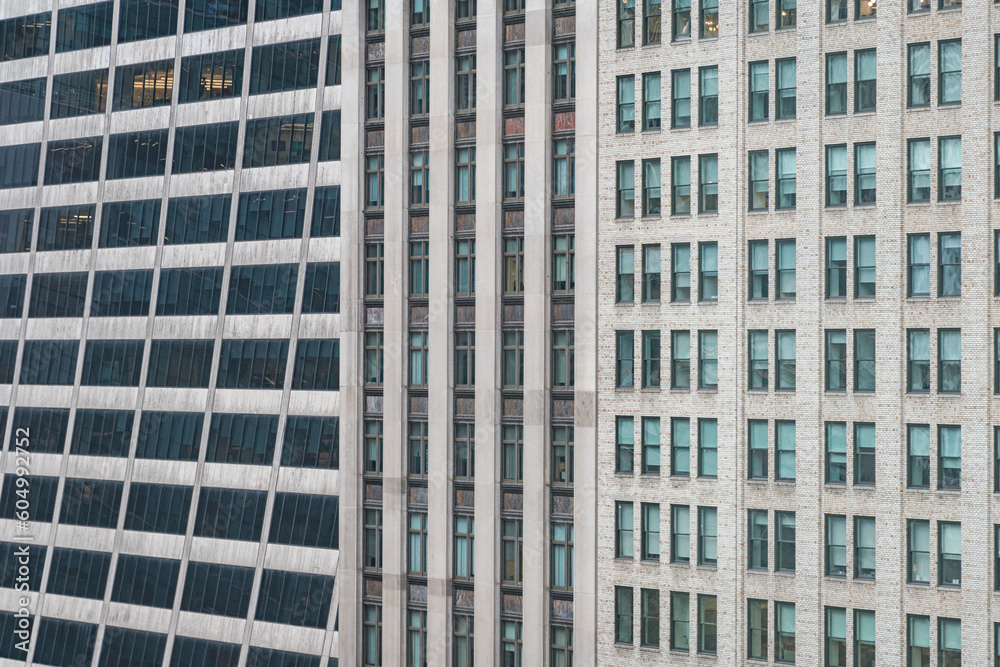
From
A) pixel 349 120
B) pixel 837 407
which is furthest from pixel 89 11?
pixel 837 407

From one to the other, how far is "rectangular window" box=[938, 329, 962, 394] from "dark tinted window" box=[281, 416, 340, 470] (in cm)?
2435

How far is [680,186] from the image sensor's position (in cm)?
4166

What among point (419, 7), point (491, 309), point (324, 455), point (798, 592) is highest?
point (419, 7)

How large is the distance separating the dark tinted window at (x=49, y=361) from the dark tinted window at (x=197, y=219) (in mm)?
8210

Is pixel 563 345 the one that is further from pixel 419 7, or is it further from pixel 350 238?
pixel 419 7

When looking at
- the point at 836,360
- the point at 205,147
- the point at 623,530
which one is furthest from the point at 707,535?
the point at 205,147

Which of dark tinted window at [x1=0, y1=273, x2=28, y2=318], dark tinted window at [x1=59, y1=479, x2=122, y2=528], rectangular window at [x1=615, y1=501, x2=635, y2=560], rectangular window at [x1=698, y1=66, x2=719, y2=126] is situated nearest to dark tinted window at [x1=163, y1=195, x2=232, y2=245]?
dark tinted window at [x1=0, y1=273, x2=28, y2=318]

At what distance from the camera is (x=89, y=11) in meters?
52.9

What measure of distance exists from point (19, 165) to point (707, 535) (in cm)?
3907

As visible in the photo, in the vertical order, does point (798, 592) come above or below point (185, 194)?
below

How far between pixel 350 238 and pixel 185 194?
9134 millimetres

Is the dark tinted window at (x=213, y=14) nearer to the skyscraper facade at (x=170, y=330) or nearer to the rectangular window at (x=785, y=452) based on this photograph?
the skyscraper facade at (x=170, y=330)

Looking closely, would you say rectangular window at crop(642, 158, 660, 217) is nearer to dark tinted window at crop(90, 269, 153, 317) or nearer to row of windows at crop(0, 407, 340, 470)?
row of windows at crop(0, 407, 340, 470)

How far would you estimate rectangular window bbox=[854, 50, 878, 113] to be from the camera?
3922 centimetres
